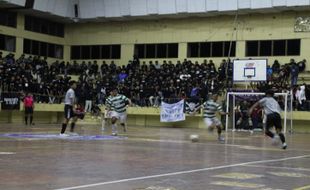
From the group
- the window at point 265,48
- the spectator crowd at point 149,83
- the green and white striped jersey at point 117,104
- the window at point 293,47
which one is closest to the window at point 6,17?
the spectator crowd at point 149,83

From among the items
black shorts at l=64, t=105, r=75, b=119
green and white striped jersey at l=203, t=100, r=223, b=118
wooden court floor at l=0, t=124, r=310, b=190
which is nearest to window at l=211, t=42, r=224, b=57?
green and white striped jersey at l=203, t=100, r=223, b=118

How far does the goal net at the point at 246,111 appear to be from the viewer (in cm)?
3684

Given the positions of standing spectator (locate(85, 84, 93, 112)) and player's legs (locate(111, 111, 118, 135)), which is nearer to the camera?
player's legs (locate(111, 111, 118, 135))

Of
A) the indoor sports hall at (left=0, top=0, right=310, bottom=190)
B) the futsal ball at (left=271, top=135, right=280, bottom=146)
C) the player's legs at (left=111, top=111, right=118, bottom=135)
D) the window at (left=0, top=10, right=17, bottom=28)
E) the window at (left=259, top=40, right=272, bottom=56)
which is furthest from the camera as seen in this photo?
the window at (left=0, top=10, right=17, bottom=28)

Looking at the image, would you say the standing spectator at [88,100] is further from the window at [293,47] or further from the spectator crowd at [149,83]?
the window at [293,47]

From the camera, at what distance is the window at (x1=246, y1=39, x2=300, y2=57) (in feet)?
150

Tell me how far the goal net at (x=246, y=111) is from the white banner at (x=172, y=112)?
12.8 feet

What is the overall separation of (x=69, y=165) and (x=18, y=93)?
28.1 meters

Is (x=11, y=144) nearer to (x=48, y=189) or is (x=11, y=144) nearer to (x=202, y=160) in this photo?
(x=202, y=160)

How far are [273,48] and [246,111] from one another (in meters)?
11.1

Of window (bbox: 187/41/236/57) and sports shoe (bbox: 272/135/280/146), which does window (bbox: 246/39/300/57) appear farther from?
sports shoe (bbox: 272/135/280/146)

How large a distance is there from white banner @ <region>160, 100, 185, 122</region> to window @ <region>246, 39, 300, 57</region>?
32.3 feet

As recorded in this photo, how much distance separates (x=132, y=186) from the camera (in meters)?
9.18

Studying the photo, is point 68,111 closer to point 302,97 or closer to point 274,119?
point 274,119
